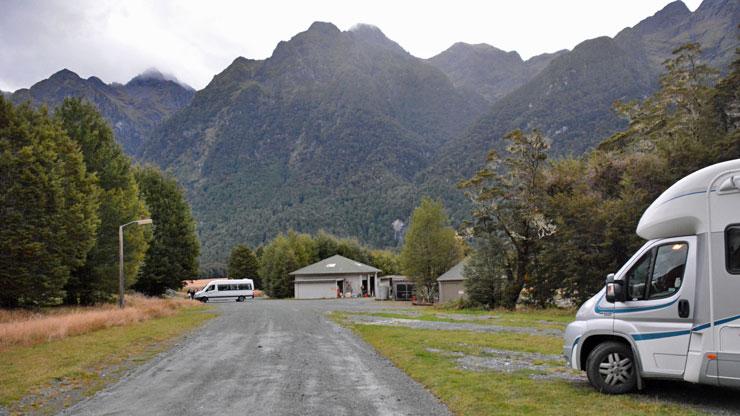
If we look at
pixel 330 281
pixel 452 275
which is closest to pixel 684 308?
pixel 452 275

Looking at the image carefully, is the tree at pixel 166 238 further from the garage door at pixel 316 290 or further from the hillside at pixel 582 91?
the hillside at pixel 582 91

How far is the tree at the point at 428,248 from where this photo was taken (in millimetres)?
51688

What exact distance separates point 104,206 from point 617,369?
3530cm

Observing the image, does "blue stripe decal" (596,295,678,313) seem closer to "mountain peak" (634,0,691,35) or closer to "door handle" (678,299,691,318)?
"door handle" (678,299,691,318)

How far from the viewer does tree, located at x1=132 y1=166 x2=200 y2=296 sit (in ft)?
164

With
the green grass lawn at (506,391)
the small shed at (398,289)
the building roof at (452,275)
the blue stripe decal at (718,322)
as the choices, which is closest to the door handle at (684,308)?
the blue stripe decal at (718,322)

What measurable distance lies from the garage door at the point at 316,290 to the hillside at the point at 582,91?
57.5m

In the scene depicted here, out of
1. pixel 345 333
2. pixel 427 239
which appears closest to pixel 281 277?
pixel 427 239

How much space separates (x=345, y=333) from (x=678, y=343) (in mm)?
13714

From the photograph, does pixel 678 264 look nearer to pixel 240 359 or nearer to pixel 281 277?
pixel 240 359

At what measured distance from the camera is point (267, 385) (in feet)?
32.2

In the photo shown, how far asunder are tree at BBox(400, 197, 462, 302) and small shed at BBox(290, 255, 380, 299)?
2095 cm

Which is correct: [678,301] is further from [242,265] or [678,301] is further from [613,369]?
[242,265]

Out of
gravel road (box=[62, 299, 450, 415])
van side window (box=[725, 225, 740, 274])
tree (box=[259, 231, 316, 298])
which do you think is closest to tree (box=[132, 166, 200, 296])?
tree (box=[259, 231, 316, 298])
